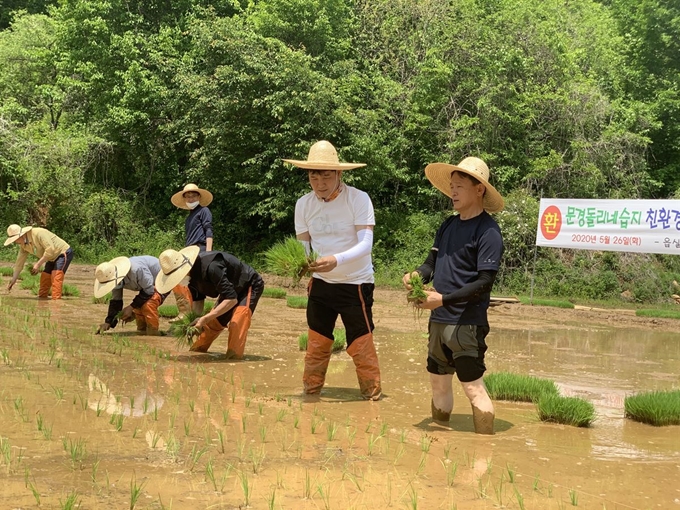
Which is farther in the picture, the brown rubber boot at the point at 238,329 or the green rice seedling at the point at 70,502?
the brown rubber boot at the point at 238,329

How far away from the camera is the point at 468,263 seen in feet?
16.0

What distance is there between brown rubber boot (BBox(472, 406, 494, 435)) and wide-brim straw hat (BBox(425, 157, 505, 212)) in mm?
1295

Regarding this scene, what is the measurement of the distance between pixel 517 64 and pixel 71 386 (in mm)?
16648

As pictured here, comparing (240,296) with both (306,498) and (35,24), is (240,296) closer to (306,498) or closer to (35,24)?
(306,498)

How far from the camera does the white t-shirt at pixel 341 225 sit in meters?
5.70

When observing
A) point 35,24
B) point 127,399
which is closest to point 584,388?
point 127,399

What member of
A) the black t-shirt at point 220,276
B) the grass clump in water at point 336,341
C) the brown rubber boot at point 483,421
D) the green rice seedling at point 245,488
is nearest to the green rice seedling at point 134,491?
the green rice seedling at point 245,488

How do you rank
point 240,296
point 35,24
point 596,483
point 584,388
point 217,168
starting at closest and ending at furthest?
point 596,483 → point 584,388 → point 240,296 → point 217,168 → point 35,24

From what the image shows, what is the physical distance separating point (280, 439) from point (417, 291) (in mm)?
1199

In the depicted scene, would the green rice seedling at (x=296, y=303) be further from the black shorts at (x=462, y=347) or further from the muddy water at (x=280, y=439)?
the black shorts at (x=462, y=347)

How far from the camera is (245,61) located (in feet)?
65.1

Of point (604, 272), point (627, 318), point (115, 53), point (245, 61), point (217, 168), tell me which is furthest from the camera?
point (115, 53)

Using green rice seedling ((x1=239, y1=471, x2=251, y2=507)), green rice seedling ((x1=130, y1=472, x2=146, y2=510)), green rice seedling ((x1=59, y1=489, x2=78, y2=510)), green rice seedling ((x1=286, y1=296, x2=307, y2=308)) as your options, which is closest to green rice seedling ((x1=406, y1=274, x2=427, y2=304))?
green rice seedling ((x1=239, y1=471, x2=251, y2=507))

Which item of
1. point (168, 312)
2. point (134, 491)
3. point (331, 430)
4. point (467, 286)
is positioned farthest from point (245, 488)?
point (168, 312)
